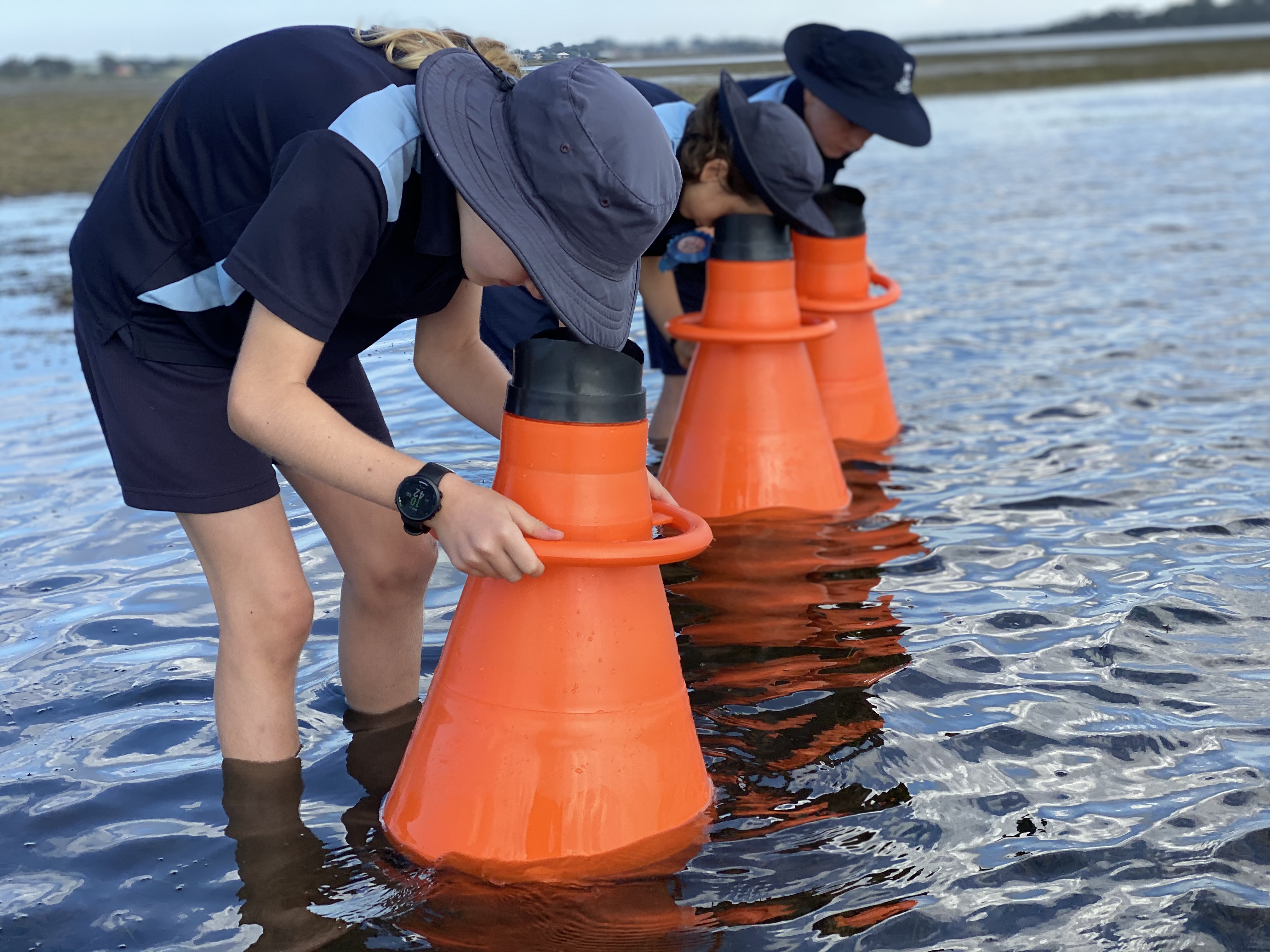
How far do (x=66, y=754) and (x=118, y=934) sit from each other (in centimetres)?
73

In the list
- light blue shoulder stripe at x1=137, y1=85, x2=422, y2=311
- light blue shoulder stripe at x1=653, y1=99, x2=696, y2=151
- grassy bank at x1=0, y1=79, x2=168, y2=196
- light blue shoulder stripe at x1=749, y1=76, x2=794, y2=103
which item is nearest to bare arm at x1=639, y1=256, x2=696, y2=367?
light blue shoulder stripe at x1=653, y1=99, x2=696, y2=151

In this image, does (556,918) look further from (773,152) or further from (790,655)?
(773,152)

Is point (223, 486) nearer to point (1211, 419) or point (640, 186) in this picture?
point (640, 186)

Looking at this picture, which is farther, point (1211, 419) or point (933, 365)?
point (933, 365)

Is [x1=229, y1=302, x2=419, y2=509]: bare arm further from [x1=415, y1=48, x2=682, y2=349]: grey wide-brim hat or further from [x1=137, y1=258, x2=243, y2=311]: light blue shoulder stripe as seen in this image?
[x1=415, y1=48, x2=682, y2=349]: grey wide-brim hat

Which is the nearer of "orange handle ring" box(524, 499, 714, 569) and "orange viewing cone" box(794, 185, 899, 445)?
"orange handle ring" box(524, 499, 714, 569)

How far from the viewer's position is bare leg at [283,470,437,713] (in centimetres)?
246

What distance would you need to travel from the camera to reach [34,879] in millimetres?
2223

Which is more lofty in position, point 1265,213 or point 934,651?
point 1265,213

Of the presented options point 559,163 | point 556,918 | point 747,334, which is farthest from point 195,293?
point 747,334

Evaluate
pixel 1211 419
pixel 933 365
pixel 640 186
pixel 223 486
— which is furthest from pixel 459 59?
pixel 933 365

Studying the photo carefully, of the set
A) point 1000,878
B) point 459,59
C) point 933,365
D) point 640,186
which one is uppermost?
point 459,59

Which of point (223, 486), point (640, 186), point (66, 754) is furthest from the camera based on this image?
point (66, 754)

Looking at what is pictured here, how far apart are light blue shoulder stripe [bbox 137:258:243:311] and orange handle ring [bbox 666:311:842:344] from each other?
1817 mm
